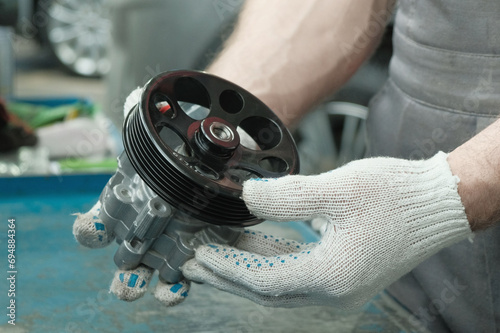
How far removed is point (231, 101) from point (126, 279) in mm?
286

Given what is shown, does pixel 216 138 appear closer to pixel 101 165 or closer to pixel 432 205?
pixel 432 205

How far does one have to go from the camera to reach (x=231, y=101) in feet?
2.88

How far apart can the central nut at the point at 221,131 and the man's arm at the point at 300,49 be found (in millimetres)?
243

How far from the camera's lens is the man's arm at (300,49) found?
3.36 ft

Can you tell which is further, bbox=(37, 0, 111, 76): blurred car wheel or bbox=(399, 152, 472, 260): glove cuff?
bbox=(37, 0, 111, 76): blurred car wheel

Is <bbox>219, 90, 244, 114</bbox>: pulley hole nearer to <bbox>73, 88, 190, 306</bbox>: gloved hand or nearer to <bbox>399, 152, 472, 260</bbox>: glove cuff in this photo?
<bbox>73, 88, 190, 306</bbox>: gloved hand

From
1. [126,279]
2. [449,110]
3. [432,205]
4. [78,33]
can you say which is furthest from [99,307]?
[78,33]

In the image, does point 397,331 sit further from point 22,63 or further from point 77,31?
point 22,63

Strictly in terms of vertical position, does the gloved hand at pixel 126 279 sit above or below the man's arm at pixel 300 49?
below

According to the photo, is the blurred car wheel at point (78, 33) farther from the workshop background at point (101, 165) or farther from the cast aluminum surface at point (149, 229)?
the cast aluminum surface at point (149, 229)

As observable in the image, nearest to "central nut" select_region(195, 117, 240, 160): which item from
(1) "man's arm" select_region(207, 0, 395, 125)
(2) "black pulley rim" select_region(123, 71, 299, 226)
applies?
(2) "black pulley rim" select_region(123, 71, 299, 226)

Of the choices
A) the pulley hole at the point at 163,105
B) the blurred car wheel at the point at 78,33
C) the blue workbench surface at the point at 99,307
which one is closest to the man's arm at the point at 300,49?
the pulley hole at the point at 163,105

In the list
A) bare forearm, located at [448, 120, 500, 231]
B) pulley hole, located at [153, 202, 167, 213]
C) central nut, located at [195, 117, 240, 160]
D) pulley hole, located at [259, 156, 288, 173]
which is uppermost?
bare forearm, located at [448, 120, 500, 231]

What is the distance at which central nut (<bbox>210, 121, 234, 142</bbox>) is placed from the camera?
2.48ft
